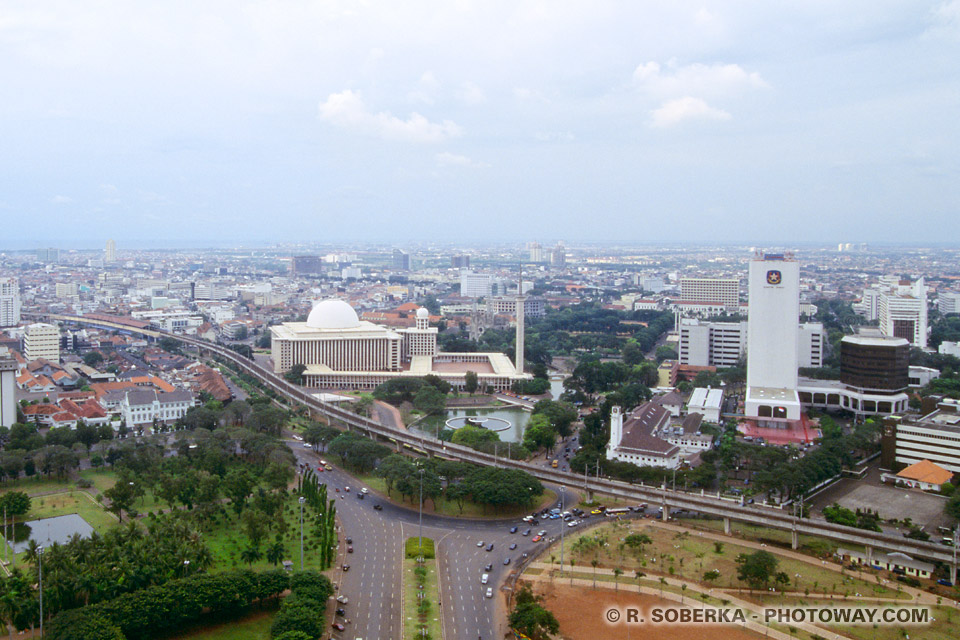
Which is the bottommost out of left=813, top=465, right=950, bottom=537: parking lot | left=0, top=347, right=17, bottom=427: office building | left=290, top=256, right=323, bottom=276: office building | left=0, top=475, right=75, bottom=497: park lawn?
left=0, top=475, right=75, bottom=497: park lawn

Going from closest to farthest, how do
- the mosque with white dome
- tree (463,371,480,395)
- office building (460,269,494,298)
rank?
tree (463,371,480,395)
the mosque with white dome
office building (460,269,494,298)

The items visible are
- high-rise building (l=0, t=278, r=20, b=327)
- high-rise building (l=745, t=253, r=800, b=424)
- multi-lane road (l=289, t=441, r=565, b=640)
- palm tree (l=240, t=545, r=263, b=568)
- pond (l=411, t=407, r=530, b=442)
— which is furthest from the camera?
high-rise building (l=0, t=278, r=20, b=327)

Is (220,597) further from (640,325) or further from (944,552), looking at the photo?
(640,325)

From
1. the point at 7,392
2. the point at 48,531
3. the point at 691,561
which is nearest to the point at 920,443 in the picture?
the point at 691,561

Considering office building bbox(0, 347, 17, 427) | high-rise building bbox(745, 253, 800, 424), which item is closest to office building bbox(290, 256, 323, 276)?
office building bbox(0, 347, 17, 427)

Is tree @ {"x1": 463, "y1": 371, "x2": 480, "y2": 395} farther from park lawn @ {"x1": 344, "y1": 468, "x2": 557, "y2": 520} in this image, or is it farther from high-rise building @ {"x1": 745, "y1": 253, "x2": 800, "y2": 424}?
park lawn @ {"x1": 344, "y1": 468, "x2": 557, "y2": 520}
